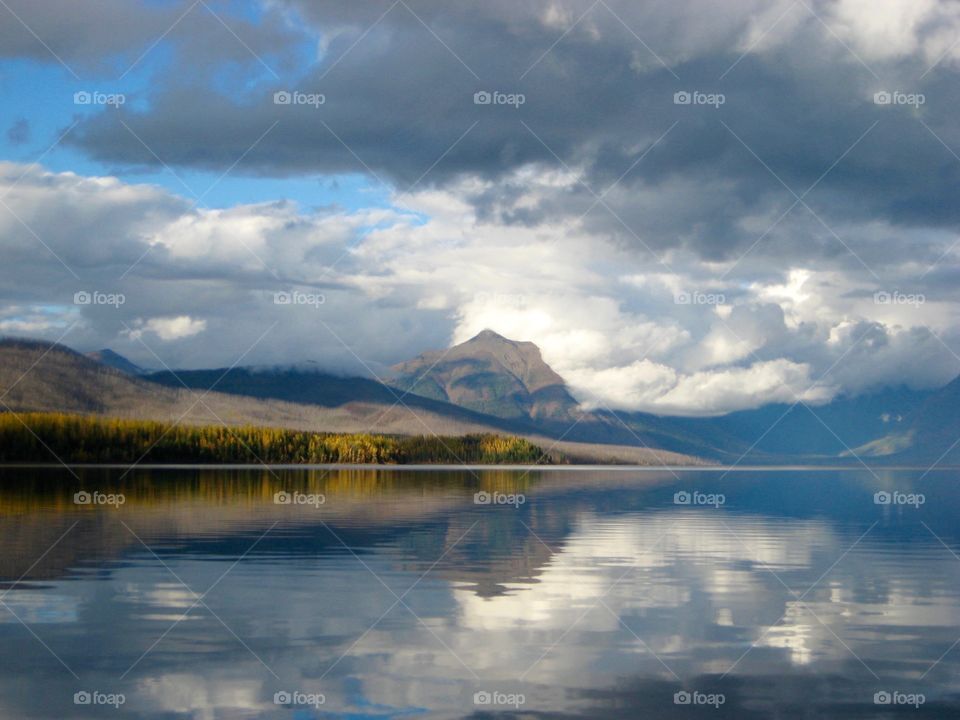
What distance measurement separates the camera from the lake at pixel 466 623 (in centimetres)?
2681

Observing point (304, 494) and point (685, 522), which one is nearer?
point (685, 522)

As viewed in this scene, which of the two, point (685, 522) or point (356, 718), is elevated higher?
point (685, 522)

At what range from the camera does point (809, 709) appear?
86.4 feet

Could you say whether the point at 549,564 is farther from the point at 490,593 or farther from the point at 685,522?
the point at 685,522

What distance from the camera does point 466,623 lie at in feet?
116

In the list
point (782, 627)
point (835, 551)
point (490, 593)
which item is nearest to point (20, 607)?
point (490, 593)

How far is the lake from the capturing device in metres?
26.8

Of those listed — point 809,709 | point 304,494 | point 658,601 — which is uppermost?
point 304,494

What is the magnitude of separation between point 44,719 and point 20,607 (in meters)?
13.5

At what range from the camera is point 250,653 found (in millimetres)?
30781

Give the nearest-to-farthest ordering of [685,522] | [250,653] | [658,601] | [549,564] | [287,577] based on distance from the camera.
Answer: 1. [250,653]
2. [658,601]
3. [287,577]
4. [549,564]
5. [685,522]

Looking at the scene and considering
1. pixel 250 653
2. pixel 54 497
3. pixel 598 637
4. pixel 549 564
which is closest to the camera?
pixel 250 653

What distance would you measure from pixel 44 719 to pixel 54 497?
3322 inches

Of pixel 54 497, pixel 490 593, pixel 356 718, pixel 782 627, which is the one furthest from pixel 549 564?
pixel 54 497
